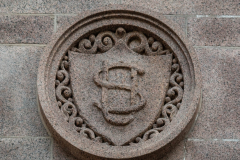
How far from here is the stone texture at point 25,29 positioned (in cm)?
727

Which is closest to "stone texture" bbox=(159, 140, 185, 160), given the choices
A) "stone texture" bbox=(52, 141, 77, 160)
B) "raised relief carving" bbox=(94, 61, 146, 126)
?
"raised relief carving" bbox=(94, 61, 146, 126)

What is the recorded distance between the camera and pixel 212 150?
265 inches

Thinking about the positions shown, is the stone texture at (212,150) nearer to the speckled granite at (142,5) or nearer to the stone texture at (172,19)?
the stone texture at (172,19)

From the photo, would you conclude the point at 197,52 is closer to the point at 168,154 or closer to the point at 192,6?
the point at 192,6

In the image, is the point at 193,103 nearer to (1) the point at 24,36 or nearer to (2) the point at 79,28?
(2) the point at 79,28

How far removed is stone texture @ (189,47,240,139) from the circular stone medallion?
262 mm

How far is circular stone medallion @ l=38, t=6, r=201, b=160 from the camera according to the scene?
6.60 meters

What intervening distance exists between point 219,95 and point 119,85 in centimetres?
116

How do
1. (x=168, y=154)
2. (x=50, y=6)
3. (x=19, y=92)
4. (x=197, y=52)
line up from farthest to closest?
(x=50, y=6)
(x=197, y=52)
(x=19, y=92)
(x=168, y=154)

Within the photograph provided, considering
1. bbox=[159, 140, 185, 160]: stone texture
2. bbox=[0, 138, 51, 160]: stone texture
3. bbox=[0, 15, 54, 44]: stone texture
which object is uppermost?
bbox=[0, 15, 54, 44]: stone texture

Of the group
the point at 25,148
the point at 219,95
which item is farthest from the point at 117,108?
the point at 219,95

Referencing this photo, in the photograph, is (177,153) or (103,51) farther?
(103,51)

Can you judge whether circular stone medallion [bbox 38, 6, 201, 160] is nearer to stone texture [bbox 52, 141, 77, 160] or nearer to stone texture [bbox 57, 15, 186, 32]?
stone texture [bbox 52, 141, 77, 160]

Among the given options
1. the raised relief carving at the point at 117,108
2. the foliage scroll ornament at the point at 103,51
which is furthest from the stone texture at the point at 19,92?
the raised relief carving at the point at 117,108
